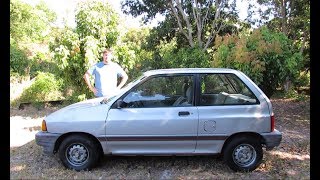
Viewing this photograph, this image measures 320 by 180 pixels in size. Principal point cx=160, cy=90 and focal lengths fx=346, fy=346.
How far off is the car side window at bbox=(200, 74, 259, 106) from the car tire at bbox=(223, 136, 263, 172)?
1.90 ft

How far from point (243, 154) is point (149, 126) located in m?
1.49

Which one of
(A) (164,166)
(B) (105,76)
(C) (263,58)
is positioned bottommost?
(A) (164,166)

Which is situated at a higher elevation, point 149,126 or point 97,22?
point 97,22

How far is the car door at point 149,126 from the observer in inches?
200

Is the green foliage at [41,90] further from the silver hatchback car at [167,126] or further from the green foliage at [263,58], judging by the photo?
the silver hatchback car at [167,126]

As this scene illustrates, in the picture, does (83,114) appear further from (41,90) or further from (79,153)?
(41,90)

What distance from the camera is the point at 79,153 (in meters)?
5.23

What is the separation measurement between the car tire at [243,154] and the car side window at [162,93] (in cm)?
90

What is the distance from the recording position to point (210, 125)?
5105mm

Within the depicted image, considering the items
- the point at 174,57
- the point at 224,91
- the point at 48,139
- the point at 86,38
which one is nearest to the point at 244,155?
the point at 224,91

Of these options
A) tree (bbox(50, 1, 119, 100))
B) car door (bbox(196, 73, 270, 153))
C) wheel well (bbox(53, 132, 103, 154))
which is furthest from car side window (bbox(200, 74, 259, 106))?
tree (bbox(50, 1, 119, 100))

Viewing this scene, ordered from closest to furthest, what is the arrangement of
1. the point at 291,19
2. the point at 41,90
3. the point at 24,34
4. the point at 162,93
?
1. the point at 162,93
2. the point at 41,90
3. the point at 291,19
4. the point at 24,34

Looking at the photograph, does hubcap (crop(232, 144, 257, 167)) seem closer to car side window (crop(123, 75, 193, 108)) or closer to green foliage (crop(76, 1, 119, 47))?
car side window (crop(123, 75, 193, 108))
